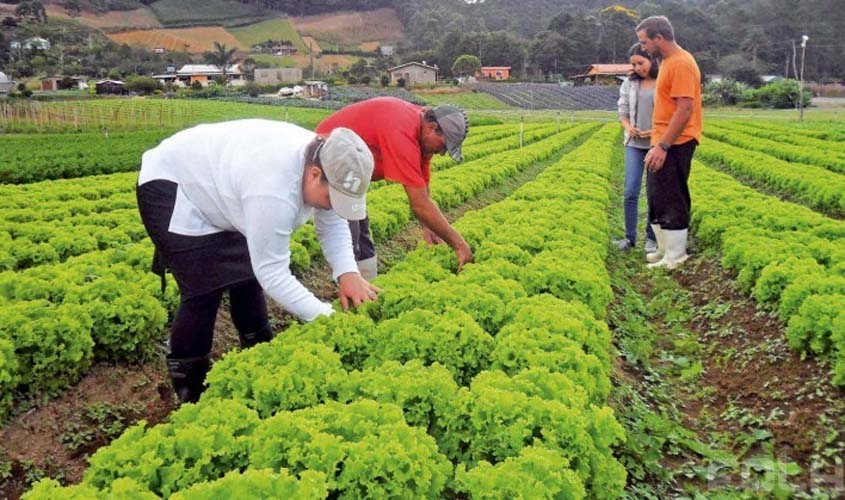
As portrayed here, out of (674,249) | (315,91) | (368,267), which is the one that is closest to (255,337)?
(368,267)

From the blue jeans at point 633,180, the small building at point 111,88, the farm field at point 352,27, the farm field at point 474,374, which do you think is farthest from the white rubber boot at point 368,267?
the farm field at point 352,27

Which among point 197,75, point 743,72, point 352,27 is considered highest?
point 352,27

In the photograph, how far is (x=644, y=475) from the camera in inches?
187

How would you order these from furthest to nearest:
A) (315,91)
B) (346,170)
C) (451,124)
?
(315,91), (451,124), (346,170)

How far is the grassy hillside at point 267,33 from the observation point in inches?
6043

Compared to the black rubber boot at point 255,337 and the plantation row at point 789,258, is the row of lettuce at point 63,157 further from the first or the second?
the plantation row at point 789,258

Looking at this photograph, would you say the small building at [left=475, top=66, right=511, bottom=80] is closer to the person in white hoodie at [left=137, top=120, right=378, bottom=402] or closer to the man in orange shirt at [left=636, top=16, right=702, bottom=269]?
the man in orange shirt at [left=636, top=16, right=702, bottom=269]

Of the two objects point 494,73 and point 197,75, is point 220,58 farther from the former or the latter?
point 494,73

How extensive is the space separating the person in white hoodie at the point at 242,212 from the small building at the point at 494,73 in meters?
114

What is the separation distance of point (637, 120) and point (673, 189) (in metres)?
1.72

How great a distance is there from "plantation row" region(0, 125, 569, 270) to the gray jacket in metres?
4.91

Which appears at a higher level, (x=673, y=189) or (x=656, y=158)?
(x=656, y=158)

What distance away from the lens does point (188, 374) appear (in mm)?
4848

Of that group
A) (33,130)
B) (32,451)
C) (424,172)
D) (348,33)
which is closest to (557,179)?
(424,172)
